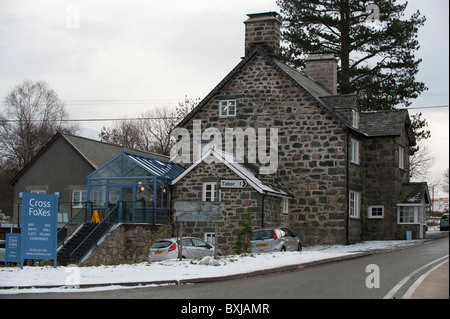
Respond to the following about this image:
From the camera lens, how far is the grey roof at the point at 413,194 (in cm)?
3699

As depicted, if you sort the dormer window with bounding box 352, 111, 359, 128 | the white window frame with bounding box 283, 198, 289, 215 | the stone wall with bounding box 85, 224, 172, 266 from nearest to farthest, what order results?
the stone wall with bounding box 85, 224, 172, 266
the white window frame with bounding box 283, 198, 289, 215
the dormer window with bounding box 352, 111, 359, 128

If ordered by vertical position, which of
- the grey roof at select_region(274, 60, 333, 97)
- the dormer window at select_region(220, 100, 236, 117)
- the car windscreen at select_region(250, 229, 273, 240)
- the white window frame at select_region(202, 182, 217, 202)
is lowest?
the car windscreen at select_region(250, 229, 273, 240)

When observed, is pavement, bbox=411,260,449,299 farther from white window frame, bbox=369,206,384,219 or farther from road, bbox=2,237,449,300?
white window frame, bbox=369,206,384,219

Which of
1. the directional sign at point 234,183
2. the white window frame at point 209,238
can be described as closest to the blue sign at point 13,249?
the white window frame at point 209,238

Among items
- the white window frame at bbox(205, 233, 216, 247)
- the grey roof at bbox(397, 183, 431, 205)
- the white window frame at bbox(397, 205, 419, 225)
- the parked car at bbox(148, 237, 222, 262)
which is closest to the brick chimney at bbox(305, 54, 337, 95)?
the grey roof at bbox(397, 183, 431, 205)

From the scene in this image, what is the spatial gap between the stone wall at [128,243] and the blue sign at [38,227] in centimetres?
973

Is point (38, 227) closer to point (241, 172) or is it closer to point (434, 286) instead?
point (434, 286)

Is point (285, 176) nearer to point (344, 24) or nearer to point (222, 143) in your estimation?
point (222, 143)

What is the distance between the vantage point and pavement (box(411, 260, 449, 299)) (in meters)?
12.9

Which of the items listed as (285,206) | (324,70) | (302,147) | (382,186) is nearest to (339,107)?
(302,147)

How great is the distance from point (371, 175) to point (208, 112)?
32.2 feet

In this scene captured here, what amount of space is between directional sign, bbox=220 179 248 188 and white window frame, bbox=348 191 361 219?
722 cm

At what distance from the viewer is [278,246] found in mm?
25797
